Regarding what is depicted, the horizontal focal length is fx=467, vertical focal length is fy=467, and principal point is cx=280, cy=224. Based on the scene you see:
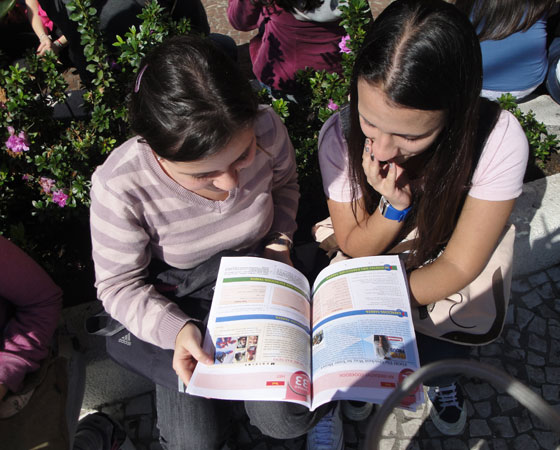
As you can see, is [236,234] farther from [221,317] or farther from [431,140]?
[431,140]

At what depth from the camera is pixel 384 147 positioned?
1.62 meters

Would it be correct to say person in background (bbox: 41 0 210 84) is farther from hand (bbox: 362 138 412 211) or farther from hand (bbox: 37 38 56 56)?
hand (bbox: 362 138 412 211)

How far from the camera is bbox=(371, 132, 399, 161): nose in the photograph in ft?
5.23

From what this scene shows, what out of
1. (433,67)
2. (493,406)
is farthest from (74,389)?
(493,406)

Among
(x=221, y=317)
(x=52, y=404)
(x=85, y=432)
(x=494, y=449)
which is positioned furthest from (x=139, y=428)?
(x=494, y=449)

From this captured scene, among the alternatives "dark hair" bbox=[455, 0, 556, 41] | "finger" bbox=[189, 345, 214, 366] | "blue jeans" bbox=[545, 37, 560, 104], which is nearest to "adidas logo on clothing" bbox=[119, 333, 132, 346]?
"finger" bbox=[189, 345, 214, 366]

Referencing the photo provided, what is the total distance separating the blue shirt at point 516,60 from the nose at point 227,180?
85.0 inches

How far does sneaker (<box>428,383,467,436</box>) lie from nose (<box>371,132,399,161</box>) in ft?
4.23

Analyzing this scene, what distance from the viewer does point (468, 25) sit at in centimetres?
146

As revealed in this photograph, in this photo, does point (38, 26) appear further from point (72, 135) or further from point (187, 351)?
point (187, 351)

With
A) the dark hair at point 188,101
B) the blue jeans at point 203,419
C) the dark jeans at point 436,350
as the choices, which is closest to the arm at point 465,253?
the dark jeans at point 436,350

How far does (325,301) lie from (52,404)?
1.08 metres

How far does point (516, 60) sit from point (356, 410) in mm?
2362

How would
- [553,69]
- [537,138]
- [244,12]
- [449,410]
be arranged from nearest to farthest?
[449,410]
[244,12]
[537,138]
[553,69]
